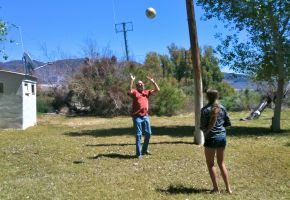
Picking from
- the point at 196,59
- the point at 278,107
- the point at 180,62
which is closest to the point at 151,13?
the point at 196,59

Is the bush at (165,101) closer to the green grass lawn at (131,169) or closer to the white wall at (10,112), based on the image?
the white wall at (10,112)

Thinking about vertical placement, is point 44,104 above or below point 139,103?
below

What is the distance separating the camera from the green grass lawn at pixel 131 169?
836 cm

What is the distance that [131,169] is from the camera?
1048cm

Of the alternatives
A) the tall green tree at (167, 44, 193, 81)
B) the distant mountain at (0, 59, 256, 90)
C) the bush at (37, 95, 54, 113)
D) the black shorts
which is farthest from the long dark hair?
the tall green tree at (167, 44, 193, 81)

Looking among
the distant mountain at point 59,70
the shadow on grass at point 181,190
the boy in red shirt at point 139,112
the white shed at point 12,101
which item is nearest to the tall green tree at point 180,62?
the distant mountain at point 59,70

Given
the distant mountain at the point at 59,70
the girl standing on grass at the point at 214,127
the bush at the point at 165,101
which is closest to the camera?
the girl standing on grass at the point at 214,127

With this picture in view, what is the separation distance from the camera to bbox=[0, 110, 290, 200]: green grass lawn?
836 centimetres

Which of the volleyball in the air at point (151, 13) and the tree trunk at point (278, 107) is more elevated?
the volleyball in the air at point (151, 13)

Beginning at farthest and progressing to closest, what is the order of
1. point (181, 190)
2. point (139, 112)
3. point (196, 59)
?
1. point (196, 59)
2. point (139, 112)
3. point (181, 190)

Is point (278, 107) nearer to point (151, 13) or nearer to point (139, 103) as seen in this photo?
point (151, 13)

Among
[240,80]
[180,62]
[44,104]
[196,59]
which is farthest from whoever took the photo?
[180,62]

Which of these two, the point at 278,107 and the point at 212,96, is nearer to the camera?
the point at 212,96

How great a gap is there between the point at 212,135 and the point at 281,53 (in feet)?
34.3
